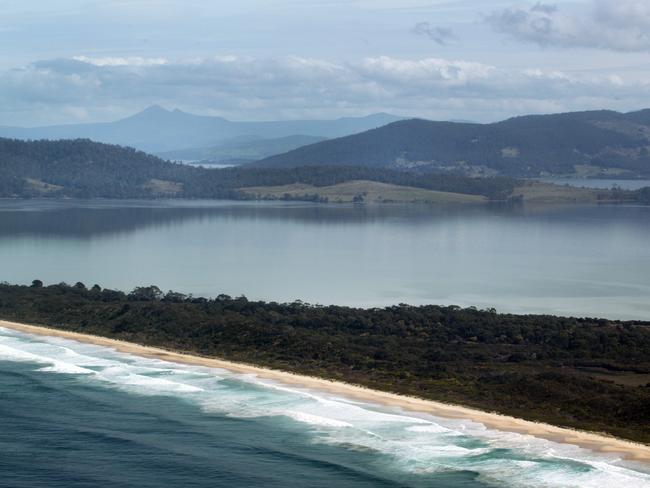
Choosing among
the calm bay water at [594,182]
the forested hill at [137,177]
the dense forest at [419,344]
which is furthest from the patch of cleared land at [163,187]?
the dense forest at [419,344]

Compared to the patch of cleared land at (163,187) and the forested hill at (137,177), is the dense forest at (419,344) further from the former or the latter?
the patch of cleared land at (163,187)

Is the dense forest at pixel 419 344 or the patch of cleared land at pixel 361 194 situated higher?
the patch of cleared land at pixel 361 194

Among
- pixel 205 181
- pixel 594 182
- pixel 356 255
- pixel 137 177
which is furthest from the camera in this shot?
pixel 594 182

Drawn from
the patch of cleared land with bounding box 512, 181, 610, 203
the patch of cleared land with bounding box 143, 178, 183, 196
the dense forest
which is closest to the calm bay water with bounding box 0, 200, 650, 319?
the dense forest

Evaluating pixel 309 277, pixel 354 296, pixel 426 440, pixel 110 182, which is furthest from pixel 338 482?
pixel 110 182

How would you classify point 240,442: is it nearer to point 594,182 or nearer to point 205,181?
point 205,181

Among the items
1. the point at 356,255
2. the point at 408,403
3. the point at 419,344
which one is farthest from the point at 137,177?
the point at 408,403

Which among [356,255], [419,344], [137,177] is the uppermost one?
[137,177]
